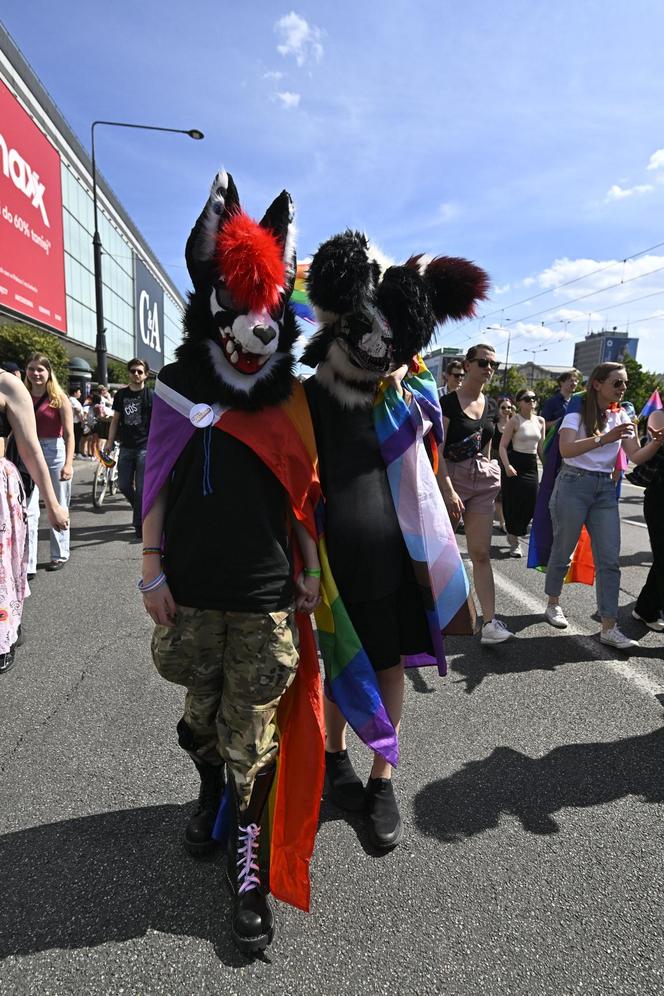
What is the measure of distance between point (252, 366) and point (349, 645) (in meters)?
0.98

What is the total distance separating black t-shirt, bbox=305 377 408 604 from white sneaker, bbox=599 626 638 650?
2.53 meters

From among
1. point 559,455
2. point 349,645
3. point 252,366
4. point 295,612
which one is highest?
point 252,366

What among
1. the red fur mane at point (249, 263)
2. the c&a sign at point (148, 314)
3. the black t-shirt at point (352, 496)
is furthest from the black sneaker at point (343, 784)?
the c&a sign at point (148, 314)

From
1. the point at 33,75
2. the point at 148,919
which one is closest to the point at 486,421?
the point at 148,919

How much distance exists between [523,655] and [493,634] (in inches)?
8.7

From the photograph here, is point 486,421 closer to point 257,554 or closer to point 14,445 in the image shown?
point 257,554

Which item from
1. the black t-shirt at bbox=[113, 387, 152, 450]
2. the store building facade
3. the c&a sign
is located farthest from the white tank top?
the c&a sign

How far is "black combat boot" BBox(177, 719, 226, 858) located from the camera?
191 cm

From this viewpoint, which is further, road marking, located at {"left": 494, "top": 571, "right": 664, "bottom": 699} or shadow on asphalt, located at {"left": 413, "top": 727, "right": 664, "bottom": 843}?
road marking, located at {"left": 494, "top": 571, "right": 664, "bottom": 699}

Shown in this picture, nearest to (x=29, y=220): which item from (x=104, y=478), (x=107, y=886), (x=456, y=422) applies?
(x=104, y=478)

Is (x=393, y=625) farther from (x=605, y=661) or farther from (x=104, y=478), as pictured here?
(x=104, y=478)

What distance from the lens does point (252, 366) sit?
1662 mm

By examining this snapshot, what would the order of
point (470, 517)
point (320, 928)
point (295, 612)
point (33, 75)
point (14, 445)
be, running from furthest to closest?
point (33, 75), point (470, 517), point (14, 445), point (295, 612), point (320, 928)

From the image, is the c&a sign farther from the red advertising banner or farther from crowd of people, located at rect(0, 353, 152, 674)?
crowd of people, located at rect(0, 353, 152, 674)
